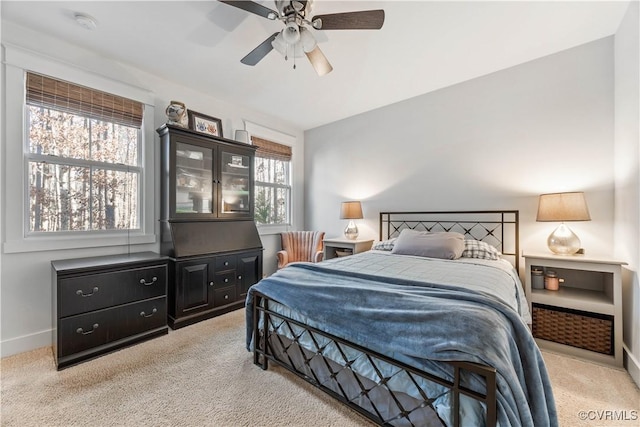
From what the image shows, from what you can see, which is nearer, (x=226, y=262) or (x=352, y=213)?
(x=226, y=262)

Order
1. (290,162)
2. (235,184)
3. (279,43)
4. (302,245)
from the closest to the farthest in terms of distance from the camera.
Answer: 1. (279,43)
2. (235,184)
3. (302,245)
4. (290,162)

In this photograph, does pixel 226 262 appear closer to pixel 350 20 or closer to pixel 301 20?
pixel 301 20

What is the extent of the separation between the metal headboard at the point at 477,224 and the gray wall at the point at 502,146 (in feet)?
0.26

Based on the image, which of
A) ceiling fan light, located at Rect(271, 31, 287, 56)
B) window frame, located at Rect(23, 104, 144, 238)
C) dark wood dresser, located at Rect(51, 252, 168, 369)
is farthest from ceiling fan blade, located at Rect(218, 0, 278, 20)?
dark wood dresser, located at Rect(51, 252, 168, 369)

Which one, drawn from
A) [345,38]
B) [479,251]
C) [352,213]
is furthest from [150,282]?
[479,251]

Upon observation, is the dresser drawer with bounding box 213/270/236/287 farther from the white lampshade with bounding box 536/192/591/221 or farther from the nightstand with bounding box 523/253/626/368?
the white lampshade with bounding box 536/192/591/221

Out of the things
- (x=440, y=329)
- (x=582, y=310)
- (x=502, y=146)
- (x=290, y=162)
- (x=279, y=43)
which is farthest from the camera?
(x=290, y=162)

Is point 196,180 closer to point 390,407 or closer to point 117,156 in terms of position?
point 117,156

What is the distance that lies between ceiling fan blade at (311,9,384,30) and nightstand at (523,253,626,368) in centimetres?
229

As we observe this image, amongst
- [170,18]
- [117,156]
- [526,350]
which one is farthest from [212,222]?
[526,350]

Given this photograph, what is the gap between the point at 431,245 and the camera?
106 inches

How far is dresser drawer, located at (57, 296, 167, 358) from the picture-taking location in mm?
2008

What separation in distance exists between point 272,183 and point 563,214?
3.65 m

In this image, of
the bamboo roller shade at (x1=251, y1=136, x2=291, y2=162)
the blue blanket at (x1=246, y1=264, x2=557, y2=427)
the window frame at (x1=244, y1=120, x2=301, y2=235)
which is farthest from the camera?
the bamboo roller shade at (x1=251, y1=136, x2=291, y2=162)
